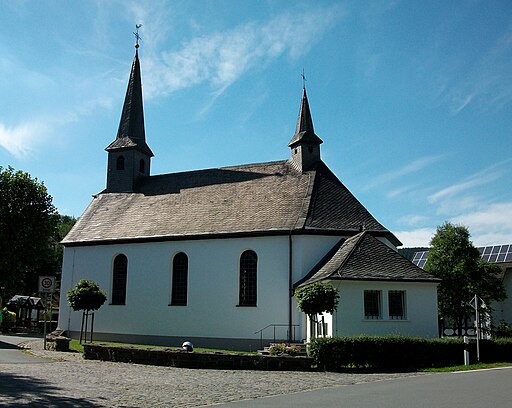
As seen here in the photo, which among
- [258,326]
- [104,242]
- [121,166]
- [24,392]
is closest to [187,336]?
[258,326]

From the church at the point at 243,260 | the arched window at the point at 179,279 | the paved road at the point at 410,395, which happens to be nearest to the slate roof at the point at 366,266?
the church at the point at 243,260

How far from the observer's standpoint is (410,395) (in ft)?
38.0

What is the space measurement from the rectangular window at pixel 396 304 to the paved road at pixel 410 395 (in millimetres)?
7865

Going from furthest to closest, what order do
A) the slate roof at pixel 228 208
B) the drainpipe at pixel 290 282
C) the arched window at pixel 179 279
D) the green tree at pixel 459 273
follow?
the green tree at pixel 459 273 < the arched window at pixel 179 279 < the slate roof at pixel 228 208 < the drainpipe at pixel 290 282

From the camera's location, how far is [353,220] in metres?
27.6

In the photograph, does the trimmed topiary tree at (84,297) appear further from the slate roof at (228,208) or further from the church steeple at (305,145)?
the church steeple at (305,145)

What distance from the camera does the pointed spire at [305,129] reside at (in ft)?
101

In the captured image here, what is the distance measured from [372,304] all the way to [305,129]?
12330 millimetres

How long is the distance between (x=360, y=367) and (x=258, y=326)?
28.1ft

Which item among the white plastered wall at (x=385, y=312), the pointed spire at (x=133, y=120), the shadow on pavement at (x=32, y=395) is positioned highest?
the pointed spire at (x=133, y=120)

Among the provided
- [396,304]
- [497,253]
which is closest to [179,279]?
[396,304]

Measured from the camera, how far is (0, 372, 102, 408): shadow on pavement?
10172 millimetres

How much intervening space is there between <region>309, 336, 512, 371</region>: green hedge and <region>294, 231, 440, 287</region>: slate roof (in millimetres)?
3803

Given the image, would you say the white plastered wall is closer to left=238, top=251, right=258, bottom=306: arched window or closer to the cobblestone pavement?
the cobblestone pavement
